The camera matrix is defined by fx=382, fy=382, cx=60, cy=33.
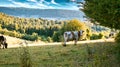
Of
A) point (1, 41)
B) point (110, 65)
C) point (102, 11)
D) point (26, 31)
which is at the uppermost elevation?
point (102, 11)

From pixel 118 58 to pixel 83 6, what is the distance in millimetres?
9202

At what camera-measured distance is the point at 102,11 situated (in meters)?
18.6

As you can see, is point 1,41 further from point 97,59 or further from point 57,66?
point 97,59

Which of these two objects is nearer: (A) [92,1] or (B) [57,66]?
(B) [57,66]

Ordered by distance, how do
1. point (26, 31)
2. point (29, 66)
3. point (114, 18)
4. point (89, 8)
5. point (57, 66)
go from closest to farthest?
point (29, 66)
point (57, 66)
point (114, 18)
point (89, 8)
point (26, 31)

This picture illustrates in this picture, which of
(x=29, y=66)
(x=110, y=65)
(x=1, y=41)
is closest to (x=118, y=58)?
(x=110, y=65)

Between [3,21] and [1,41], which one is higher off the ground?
[1,41]

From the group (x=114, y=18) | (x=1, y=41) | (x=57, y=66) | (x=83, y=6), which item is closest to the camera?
(x=57, y=66)

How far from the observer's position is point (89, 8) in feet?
65.9

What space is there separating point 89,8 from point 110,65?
738cm

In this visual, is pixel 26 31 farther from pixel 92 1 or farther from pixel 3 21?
pixel 92 1

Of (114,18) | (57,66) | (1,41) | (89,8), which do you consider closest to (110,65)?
(57,66)

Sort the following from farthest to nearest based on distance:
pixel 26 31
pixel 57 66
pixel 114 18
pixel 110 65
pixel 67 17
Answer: pixel 26 31 < pixel 67 17 < pixel 114 18 < pixel 57 66 < pixel 110 65

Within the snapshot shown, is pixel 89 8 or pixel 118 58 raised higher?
pixel 89 8
